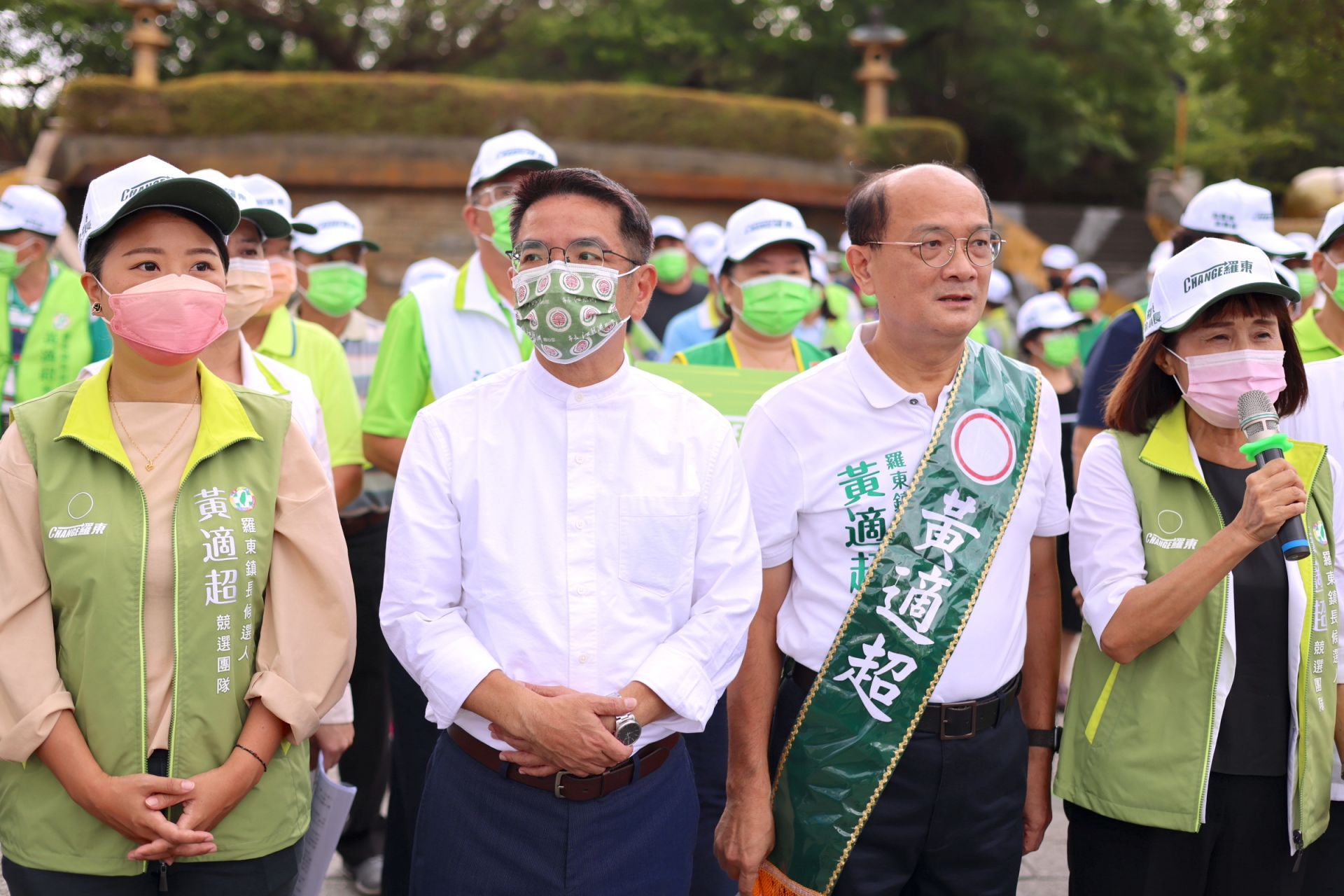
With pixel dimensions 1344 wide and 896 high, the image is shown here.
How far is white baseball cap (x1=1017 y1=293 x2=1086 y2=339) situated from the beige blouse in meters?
5.75

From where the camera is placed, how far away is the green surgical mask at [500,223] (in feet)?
13.6

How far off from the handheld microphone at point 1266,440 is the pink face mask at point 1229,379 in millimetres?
69

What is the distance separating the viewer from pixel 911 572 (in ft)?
9.39

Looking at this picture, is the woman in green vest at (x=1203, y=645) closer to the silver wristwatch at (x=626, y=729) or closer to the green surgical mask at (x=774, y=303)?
the silver wristwatch at (x=626, y=729)

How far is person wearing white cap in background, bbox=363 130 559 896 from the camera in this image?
395 cm

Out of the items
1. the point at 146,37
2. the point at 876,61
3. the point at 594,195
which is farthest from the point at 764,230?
the point at 876,61

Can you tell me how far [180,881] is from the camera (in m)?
2.60

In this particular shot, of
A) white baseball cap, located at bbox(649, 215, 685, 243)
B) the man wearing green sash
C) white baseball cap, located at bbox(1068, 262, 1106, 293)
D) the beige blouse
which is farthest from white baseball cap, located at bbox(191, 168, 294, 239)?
white baseball cap, located at bbox(1068, 262, 1106, 293)

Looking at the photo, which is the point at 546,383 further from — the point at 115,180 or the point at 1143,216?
the point at 1143,216

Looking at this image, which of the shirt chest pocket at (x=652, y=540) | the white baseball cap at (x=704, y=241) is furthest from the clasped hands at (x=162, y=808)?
the white baseball cap at (x=704, y=241)

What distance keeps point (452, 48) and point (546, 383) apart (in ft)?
86.7

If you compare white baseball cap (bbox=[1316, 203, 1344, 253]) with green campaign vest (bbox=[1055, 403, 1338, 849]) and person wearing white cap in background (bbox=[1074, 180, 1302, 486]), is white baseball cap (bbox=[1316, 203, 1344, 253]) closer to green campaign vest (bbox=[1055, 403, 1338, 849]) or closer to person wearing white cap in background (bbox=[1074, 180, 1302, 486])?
person wearing white cap in background (bbox=[1074, 180, 1302, 486])

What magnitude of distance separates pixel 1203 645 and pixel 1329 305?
6.07ft

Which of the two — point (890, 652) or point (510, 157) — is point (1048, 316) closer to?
point (510, 157)
